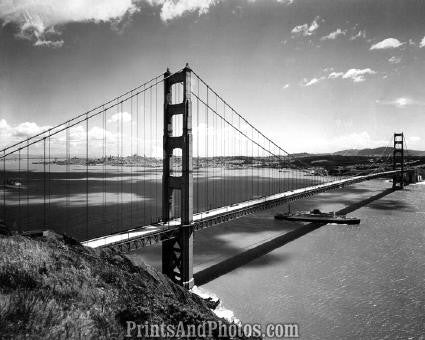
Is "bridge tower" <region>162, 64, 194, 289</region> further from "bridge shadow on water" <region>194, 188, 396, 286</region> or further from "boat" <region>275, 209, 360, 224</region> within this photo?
"boat" <region>275, 209, 360, 224</region>

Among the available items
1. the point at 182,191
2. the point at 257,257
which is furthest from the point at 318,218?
the point at 182,191

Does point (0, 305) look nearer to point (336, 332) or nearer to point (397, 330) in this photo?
point (336, 332)

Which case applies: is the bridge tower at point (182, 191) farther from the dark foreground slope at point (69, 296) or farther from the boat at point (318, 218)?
the boat at point (318, 218)

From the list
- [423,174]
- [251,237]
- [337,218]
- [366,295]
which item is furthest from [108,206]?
[423,174]

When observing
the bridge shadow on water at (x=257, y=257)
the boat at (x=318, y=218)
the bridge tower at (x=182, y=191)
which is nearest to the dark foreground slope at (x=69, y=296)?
the bridge tower at (x=182, y=191)

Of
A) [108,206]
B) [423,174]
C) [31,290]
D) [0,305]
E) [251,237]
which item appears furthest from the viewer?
[423,174]

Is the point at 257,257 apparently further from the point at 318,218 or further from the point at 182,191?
the point at 318,218

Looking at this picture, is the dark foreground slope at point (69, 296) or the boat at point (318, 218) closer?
the dark foreground slope at point (69, 296)
